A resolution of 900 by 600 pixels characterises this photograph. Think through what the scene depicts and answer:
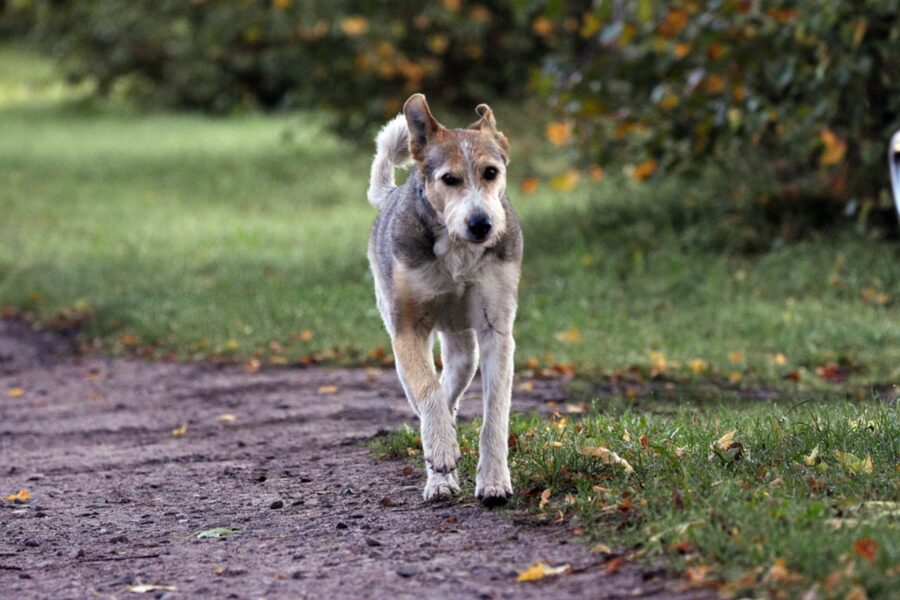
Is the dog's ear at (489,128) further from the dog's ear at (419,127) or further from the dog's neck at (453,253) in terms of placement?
the dog's neck at (453,253)

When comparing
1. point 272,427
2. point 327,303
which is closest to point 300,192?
point 327,303

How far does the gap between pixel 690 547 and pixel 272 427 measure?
3.87 m

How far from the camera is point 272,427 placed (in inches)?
315

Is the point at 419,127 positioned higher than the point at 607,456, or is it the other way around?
the point at 419,127

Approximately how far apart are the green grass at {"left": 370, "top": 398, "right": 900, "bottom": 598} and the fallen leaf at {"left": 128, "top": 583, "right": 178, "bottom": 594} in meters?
1.33

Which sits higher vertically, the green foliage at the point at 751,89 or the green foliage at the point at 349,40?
the green foliage at the point at 349,40

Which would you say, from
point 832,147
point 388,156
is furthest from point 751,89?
point 388,156

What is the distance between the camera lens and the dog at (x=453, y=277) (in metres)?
5.61

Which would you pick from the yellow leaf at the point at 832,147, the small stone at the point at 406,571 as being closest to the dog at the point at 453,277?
the small stone at the point at 406,571

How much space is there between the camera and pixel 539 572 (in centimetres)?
462

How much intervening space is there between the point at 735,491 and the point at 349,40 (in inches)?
534

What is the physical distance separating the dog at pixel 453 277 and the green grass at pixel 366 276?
3.21 metres

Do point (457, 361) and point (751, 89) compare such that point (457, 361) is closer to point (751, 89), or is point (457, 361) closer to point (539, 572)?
point (539, 572)

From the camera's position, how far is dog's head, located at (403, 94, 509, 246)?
557 cm
